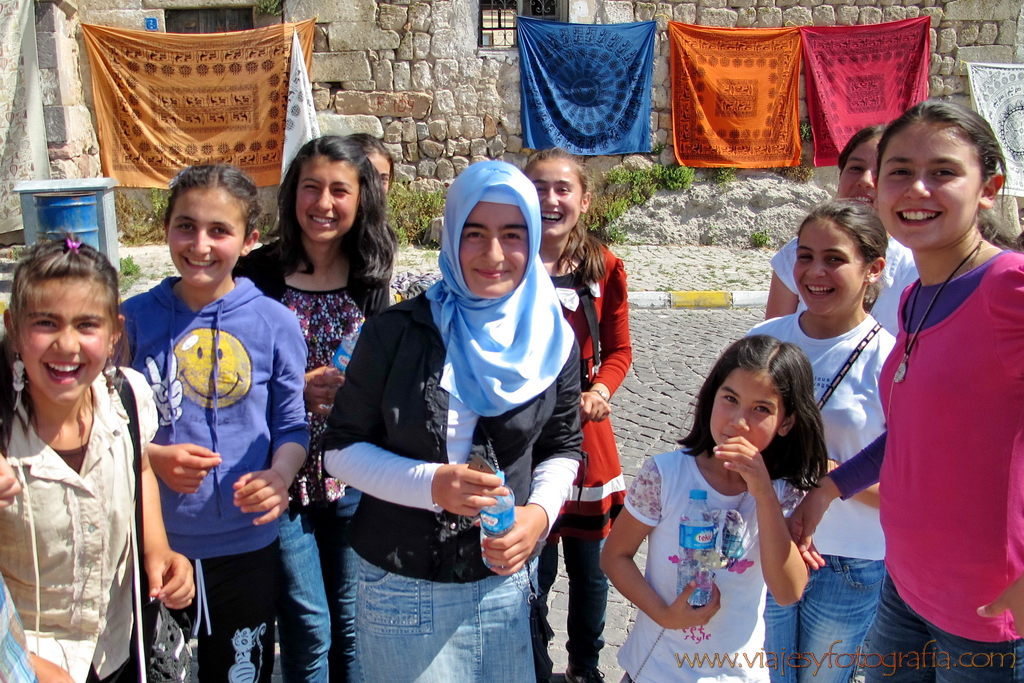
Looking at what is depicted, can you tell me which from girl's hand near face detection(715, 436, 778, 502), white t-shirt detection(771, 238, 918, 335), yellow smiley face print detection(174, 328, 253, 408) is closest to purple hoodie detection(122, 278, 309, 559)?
yellow smiley face print detection(174, 328, 253, 408)

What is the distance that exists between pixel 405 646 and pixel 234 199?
123 centimetres

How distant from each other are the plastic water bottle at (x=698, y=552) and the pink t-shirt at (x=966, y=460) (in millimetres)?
407

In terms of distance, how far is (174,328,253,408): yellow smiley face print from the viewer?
6.68ft

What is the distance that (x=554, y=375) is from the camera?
1.85 metres

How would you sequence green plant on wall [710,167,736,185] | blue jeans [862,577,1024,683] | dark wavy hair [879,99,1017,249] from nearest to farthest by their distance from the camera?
blue jeans [862,577,1024,683] → dark wavy hair [879,99,1017,249] → green plant on wall [710,167,736,185]

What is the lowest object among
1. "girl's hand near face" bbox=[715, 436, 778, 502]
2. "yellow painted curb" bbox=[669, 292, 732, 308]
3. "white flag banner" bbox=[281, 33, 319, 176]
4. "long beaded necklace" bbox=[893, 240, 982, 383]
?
"yellow painted curb" bbox=[669, 292, 732, 308]

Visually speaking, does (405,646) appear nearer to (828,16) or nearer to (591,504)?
(591,504)

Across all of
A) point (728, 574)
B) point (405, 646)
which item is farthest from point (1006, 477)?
point (405, 646)

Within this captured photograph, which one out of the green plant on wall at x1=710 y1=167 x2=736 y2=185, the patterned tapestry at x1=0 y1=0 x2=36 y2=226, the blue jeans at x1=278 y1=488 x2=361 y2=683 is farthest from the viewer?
the green plant on wall at x1=710 y1=167 x2=736 y2=185

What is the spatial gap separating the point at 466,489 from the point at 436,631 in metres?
0.35

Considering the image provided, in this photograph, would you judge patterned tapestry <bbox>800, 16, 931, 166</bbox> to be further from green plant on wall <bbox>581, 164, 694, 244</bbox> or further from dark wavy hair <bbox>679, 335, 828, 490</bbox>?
dark wavy hair <bbox>679, 335, 828, 490</bbox>

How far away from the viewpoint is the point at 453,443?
1760 millimetres

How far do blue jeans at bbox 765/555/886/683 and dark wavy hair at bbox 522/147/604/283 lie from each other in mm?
1136

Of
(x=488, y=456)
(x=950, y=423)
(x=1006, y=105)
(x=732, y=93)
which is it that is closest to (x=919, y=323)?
(x=950, y=423)
